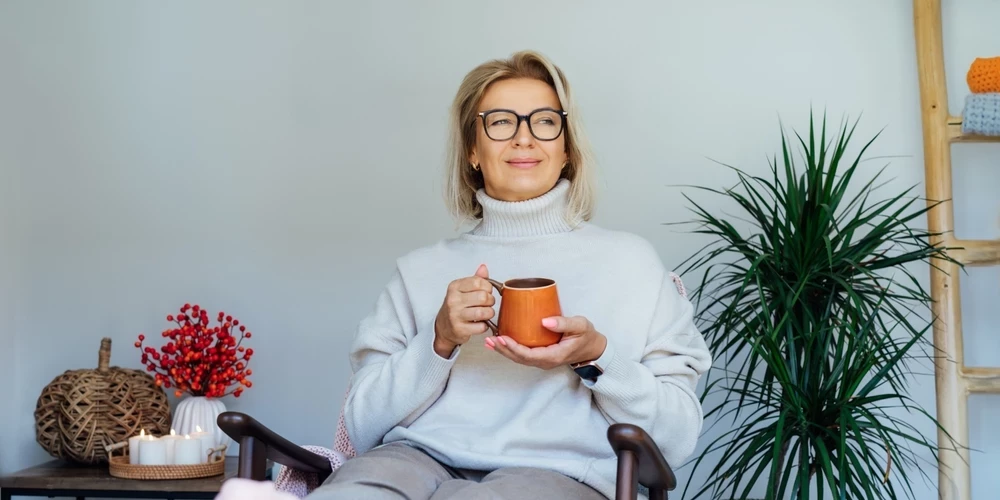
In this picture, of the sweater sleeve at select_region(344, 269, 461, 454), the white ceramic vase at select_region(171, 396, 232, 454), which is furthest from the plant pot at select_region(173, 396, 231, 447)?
the sweater sleeve at select_region(344, 269, 461, 454)

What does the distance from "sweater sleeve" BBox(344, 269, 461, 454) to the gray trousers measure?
0.09 m

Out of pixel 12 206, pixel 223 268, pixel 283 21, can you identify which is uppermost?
pixel 283 21

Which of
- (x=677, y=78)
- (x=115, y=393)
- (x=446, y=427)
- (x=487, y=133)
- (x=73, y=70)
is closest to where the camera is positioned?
(x=446, y=427)

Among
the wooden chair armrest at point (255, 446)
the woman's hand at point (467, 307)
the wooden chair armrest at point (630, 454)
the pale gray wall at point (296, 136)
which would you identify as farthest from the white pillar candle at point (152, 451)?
the wooden chair armrest at point (630, 454)

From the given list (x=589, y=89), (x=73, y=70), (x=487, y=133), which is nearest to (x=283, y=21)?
(x=73, y=70)

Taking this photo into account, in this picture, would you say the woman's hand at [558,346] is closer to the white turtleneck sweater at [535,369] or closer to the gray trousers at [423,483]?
the white turtleneck sweater at [535,369]

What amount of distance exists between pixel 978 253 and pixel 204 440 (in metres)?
1.99

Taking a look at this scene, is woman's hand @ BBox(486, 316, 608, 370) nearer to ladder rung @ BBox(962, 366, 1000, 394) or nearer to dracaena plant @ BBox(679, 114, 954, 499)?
dracaena plant @ BBox(679, 114, 954, 499)

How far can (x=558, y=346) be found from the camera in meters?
1.48

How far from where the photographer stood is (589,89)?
2881mm

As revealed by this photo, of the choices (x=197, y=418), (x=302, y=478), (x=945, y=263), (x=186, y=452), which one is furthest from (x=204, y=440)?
(x=945, y=263)

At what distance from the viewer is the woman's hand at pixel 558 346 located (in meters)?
1.47

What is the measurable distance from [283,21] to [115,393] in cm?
119

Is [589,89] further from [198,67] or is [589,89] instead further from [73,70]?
[73,70]
